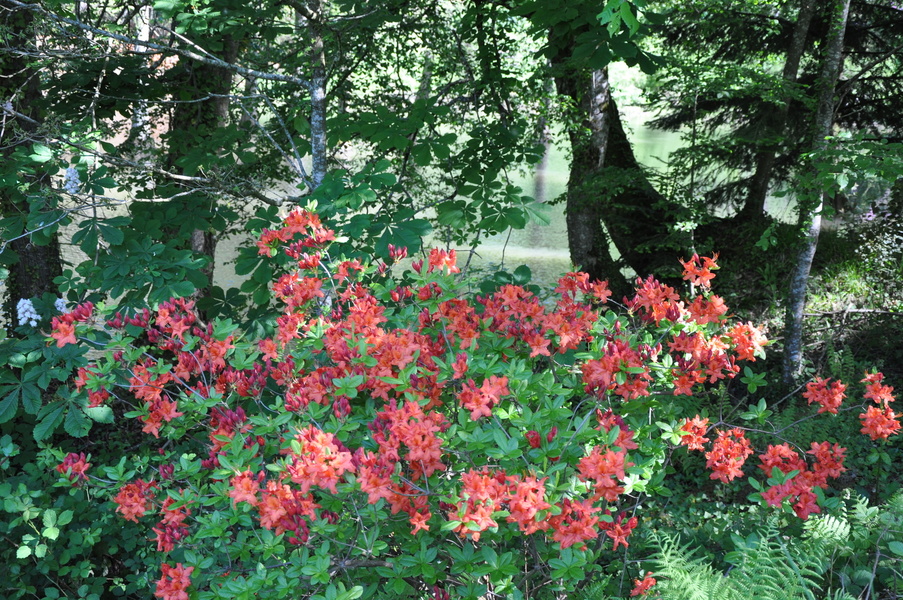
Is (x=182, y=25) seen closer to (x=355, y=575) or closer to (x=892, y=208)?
(x=355, y=575)

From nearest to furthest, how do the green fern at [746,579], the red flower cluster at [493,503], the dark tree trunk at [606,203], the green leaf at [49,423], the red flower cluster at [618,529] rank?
the red flower cluster at [493,503], the green fern at [746,579], the red flower cluster at [618,529], the green leaf at [49,423], the dark tree trunk at [606,203]

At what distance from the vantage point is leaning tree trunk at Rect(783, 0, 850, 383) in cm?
459

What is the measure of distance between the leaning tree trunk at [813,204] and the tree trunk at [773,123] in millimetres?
383

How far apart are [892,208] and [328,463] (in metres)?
6.41

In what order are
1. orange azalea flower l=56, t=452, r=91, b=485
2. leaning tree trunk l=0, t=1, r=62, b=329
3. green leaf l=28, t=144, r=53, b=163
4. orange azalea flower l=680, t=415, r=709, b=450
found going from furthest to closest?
leaning tree trunk l=0, t=1, r=62, b=329 < green leaf l=28, t=144, r=53, b=163 < orange azalea flower l=56, t=452, r=91, b=485 < orange azalea flower l=680, t=415, r=709, b=450

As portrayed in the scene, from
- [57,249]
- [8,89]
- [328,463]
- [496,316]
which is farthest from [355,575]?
[8,89]

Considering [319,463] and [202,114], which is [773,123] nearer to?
[202,114]

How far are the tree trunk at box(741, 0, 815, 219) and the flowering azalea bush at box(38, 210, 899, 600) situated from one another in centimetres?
358

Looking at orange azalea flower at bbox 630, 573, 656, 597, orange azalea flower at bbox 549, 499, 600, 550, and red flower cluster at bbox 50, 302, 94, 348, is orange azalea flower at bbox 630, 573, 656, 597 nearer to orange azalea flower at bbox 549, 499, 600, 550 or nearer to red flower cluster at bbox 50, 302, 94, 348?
orange azalea flower at bbox 549, 499, 600, 550

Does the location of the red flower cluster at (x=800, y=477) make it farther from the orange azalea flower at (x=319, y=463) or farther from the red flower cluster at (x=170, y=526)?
the red flower cluster at (x=170, y=526)

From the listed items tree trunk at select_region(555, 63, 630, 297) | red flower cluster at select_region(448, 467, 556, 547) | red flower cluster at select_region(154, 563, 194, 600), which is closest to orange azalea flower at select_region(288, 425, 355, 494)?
red flower cluster at select_region(448, 467, 556, 547)

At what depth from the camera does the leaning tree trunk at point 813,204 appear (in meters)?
4.59

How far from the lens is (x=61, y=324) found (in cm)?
233

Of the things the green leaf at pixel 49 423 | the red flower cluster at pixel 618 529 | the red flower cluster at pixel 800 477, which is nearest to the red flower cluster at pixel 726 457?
the red flower cluster at pixel 800 477
